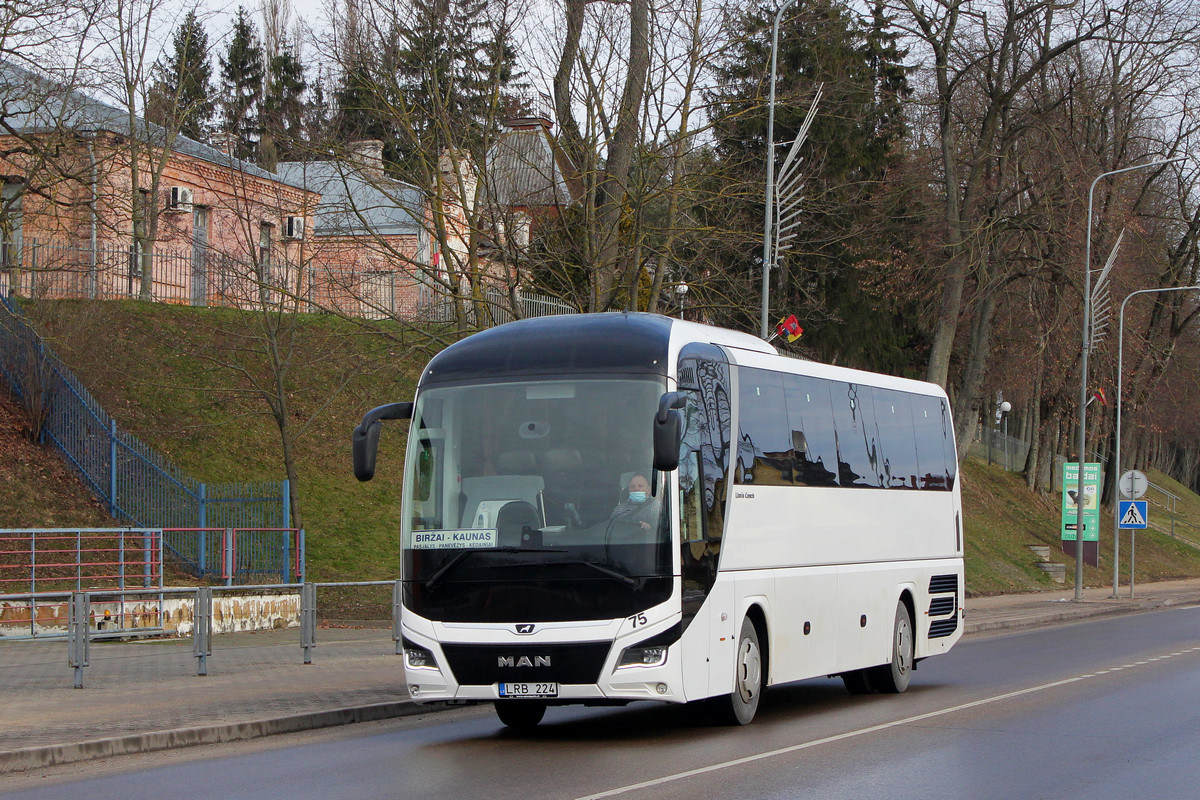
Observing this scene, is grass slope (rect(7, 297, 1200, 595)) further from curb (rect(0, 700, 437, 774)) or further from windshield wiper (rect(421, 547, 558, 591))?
windshield wiper (rect(421, 547, 558, 591))

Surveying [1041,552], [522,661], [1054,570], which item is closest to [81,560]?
[522,661]

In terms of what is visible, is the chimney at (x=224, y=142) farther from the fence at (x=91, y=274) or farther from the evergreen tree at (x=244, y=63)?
the evergreen tree at (x=244, y=63)

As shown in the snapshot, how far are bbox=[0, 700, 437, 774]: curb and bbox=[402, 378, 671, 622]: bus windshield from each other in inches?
75.3

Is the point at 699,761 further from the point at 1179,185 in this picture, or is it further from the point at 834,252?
the point at 1179,185

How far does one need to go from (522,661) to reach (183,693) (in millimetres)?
5059

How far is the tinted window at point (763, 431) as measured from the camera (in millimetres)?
12391

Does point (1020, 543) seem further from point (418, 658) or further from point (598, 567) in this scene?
point (418, 658)

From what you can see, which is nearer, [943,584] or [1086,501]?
[943,584]

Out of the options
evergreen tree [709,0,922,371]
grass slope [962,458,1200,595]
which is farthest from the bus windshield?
grass slope [962,458,1200,595]

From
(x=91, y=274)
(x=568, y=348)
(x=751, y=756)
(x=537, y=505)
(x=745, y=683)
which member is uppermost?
(x=91, y=274)

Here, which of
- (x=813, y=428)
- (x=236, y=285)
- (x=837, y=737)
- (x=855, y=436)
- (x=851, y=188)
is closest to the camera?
(x=837, y=737)

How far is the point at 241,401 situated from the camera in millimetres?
29875

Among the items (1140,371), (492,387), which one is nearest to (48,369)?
(492,387)

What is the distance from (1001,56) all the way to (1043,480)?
2780 cm
